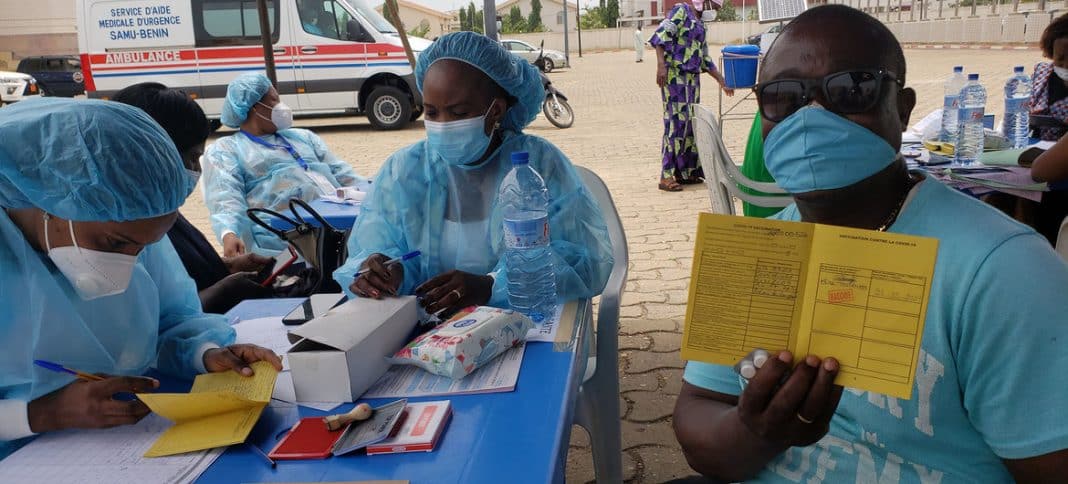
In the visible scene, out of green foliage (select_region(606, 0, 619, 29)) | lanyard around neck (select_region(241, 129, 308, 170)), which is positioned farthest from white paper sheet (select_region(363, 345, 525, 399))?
green foliage (select_region(606, 0, 619, 29))

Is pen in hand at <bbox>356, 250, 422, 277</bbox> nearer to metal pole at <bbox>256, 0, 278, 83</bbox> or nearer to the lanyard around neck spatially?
the lanyard around neck

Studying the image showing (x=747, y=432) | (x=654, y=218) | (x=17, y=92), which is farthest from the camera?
(x=17, y=92)

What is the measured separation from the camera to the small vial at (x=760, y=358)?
96 cm

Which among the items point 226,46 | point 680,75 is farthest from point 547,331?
point 226,46

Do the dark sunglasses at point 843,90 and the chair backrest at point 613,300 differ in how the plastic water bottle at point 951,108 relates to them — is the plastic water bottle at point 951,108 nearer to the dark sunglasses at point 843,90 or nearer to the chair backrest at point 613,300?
the chair backrest at point 613,300

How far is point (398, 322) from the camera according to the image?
1.68m

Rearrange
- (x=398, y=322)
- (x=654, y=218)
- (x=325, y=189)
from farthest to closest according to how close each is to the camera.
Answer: (x=654, y=218)
(x=325, y=189)
(x=398, y=322)

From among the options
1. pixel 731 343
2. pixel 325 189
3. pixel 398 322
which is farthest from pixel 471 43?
pixel 325 189

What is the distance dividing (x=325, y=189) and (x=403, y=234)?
194 cm

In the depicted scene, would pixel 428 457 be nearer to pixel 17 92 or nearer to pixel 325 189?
pixel 325 189

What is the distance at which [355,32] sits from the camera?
11273mm

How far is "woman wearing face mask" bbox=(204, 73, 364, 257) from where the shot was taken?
3.78 meters

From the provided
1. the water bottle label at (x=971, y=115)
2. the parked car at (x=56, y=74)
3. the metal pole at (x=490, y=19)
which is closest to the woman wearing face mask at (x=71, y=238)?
the water bottle label at (x=971, y=115)

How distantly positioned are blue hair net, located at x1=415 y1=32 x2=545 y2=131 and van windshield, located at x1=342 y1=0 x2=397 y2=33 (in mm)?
9635
